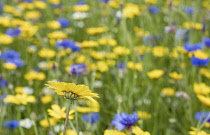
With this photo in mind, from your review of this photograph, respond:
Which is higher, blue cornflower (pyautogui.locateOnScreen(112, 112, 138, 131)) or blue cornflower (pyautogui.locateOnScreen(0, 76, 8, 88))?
blue cornflower (pyautogui.locateOnScreen(0, 76, 8, 88))

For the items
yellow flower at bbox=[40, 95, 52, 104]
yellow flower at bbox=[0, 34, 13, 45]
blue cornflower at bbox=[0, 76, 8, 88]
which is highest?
yellow flower at bbox=[0, 34, 13, 45]

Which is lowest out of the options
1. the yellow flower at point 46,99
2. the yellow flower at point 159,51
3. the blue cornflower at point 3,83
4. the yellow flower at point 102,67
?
the yellow flower at point 46,99

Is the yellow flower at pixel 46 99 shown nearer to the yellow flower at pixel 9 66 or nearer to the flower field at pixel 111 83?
the flower field at pixel 111 83

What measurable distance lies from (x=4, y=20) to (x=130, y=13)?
780 millimetres

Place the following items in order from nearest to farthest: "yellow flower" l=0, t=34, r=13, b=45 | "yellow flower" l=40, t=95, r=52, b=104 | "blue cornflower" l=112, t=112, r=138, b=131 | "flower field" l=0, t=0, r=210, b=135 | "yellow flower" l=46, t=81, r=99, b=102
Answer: "yellow flower" l=46, t=81, r=99, b=102
"blue cornflower" l=112, t=112, r=138, b=131
"flower field" l=0, t=0, r=210, b=135
"yellow flower" l=40, t=95, r=52, b=104
"yellow flower" l=0, t=34, r=13, b=45

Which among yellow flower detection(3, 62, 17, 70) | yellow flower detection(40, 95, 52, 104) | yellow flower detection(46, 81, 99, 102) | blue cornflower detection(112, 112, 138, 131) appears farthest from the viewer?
yellow flower detection(3, 62, 17, 70)

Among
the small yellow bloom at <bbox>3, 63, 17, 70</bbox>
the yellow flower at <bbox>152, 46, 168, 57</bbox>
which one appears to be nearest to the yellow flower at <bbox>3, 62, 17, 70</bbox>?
the small yellow bloom at <bbox>3, 63, 17, 70</bbox>

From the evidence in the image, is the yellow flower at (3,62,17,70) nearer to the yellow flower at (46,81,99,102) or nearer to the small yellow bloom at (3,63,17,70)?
the small yellow bloom at (3,63,17,70)

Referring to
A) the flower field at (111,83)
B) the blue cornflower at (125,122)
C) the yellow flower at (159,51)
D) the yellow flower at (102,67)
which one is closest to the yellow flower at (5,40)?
the flower field at (111,83)

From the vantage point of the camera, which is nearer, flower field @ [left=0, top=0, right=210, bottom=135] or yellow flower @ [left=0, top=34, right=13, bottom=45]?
flower field @ [left=0, top=0, right=210, bottom=135]

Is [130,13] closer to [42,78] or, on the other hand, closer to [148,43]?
[148,43]

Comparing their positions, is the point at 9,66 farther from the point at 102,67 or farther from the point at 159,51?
the point at 159,51

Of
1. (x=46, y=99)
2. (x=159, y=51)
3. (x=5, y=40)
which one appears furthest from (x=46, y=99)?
(x=159, y=51)

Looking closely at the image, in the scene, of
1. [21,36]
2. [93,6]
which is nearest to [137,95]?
[21,36]
